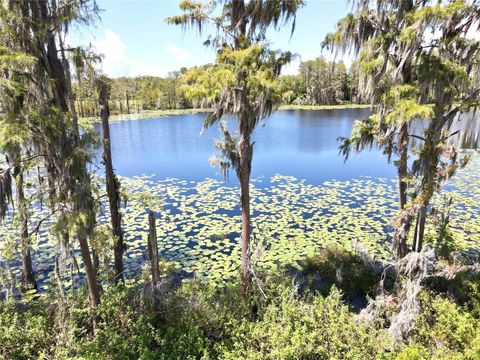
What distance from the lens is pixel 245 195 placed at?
657 centimetres

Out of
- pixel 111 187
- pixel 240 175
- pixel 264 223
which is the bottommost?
pixel 264 223

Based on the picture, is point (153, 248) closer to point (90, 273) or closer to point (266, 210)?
point (90, 273)

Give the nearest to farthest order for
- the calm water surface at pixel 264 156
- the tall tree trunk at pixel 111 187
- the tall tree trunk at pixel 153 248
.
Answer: the tall tree trunk at pixel 111 187 < the tall tree trunk at pixel 153 248 < the calm water surface at pixel 264 156

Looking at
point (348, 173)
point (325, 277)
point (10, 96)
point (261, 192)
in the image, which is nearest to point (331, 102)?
point (348, 173)

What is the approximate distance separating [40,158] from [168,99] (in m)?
68.6

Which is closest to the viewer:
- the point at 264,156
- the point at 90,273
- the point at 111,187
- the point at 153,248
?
the point at 90,273

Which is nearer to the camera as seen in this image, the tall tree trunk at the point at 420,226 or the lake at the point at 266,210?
the tall tree trunk at the point at 420,226

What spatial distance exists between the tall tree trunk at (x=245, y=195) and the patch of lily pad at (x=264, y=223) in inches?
10.9

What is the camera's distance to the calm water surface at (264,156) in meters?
18.9

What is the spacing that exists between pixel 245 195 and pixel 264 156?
17.0m

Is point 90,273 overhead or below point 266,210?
overhead

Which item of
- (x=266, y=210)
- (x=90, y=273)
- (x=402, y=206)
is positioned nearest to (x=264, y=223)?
(x=266, y=210)

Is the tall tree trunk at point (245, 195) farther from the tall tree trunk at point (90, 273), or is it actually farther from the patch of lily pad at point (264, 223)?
the tall tree trunk at point (90, 273)

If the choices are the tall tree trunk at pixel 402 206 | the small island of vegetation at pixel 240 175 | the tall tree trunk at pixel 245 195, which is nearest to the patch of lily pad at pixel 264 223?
the tall tree trunk at pixel 245 195
